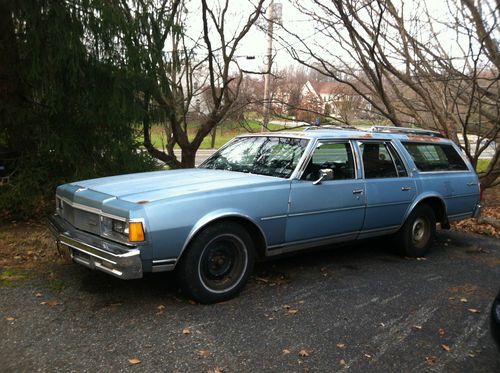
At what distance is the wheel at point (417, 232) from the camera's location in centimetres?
559

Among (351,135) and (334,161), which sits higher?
(351,135)

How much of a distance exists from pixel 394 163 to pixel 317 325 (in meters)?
2.61

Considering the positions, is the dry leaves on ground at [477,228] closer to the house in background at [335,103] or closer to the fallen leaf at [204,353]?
the house in background at [335,103]

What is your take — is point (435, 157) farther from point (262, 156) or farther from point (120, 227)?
point (120, 227)

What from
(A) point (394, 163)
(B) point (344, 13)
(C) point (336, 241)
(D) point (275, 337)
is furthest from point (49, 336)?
(B) point (344, 13)

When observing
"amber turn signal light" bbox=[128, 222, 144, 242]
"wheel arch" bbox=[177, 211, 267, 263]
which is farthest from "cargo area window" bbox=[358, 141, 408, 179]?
"amber turn signal light" bbox=[128, 222, 144, 242]

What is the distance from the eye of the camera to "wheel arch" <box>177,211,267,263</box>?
3.72 m

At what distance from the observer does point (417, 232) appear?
19.0ft

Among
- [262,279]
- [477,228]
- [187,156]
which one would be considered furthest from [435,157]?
[187,156]

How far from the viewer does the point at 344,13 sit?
809cm

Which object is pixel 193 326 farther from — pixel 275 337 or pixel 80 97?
pixel 80 97

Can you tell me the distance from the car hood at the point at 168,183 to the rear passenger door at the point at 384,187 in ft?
4.35

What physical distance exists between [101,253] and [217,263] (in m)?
1.01

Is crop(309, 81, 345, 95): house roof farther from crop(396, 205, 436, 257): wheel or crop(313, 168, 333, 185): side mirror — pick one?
crop(313, 168, 333, 185): side mirror
